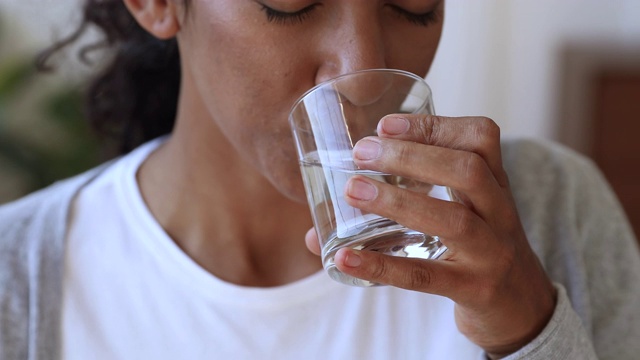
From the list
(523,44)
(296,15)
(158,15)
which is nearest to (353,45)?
(296,15)

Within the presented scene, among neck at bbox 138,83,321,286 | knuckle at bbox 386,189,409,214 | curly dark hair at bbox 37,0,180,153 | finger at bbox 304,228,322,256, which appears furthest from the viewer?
curly dark hair at bbox 37,0,180,153

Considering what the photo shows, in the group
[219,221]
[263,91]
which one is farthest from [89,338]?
[263,91]

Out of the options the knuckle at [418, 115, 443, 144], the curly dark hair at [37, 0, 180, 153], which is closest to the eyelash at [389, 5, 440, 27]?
the knuckle at [418, 115, 443, 144]

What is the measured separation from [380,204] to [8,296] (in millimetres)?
645

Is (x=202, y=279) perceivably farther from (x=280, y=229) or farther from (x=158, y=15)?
(x=158, y=15)

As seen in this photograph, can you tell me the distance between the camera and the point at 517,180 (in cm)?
131

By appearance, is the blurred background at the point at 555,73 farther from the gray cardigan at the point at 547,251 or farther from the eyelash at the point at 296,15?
the eyelash at the point at 296,15

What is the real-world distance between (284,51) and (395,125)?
9.6 inches

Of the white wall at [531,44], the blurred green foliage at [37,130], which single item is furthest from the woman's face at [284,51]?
the white wall at [531,44]

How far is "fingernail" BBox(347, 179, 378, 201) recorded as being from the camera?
31.1 inches

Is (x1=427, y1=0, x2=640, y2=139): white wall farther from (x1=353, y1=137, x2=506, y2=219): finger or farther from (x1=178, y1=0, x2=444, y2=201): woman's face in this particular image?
(x1=353, y1=137, x2=506, y2=219): finger

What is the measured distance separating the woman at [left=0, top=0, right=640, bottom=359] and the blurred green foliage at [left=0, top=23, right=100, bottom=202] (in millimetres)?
861

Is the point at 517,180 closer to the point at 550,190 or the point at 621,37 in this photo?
the point at 550,190

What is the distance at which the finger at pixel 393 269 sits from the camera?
2.63 ft
